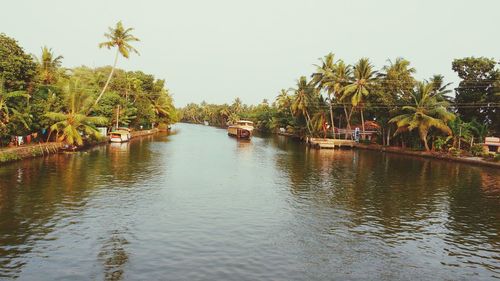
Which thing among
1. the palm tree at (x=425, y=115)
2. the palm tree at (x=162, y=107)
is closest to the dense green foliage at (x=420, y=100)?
the palm tree at (x=425, y=115)

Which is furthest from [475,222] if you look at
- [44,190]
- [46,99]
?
[46,99]

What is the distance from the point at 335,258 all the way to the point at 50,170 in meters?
23.8

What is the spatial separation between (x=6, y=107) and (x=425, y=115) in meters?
42.8

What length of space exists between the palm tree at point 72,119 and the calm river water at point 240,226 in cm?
948

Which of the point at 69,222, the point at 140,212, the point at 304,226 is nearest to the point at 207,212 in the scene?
the point at 140,212

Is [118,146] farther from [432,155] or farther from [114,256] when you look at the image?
[114,256]

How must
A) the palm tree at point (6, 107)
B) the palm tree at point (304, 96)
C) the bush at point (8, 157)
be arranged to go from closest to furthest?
the palm tree at point (6, 107)
the bush at point (8, 157)
the palm tree at point (304, 96)

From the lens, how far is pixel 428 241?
1578cm

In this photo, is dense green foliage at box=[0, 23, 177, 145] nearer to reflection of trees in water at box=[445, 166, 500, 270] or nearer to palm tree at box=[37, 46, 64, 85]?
palm tree at box=[37, 46, 64, 85]

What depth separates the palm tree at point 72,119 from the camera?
4068 cm

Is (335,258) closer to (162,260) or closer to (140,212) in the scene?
(162,260)

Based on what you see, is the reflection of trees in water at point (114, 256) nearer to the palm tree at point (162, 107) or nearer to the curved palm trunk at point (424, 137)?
the curved palm trunk at point (424, 137)

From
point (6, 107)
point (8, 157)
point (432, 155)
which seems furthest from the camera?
point (432, 155)

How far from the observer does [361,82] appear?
194 feet
